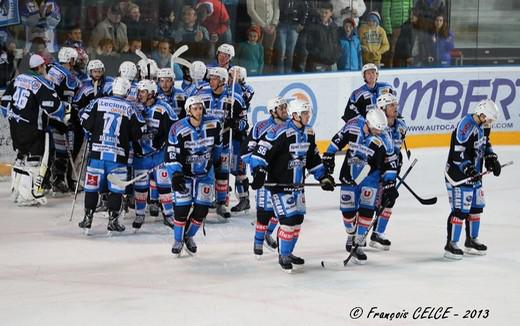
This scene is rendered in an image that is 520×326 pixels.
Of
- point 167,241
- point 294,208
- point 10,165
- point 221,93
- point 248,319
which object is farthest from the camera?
point 10,165

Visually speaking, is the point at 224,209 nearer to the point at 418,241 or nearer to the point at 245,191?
the point at 245,191

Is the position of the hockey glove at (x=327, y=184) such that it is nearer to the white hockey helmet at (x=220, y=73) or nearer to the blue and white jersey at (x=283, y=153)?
the blue and white jersey at (x=283, y=153)

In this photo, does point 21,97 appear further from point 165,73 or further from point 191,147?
point 191,147

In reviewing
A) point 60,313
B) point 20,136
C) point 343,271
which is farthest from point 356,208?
point 20,136

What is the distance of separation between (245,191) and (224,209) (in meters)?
0.48

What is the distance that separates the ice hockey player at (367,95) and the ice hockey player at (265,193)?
77.3 inches

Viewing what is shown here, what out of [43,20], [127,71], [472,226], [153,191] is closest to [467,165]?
[472,226]

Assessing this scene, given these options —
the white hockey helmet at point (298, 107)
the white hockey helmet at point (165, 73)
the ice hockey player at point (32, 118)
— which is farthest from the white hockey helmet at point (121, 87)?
the white hockey helmet at point (298, 107)

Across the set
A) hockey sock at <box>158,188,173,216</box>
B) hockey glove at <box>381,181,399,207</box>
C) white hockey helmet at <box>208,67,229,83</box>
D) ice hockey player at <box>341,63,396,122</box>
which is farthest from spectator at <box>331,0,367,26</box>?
hockey glove at <box>381,181,399,207</box>

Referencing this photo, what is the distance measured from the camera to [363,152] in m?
8.93

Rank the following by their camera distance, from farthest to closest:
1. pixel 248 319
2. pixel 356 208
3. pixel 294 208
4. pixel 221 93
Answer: pixel 221 93
pixel 356 208
pixel 294 208
pixel 248 319

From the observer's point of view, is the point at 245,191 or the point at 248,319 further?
the point at 245,191

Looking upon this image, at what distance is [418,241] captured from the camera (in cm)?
995

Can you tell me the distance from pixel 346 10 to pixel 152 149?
4583 mm
